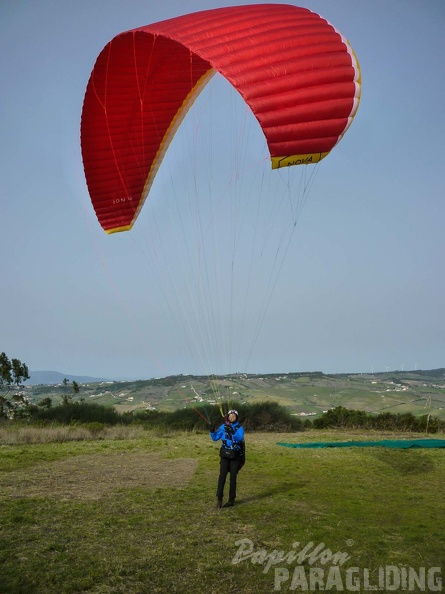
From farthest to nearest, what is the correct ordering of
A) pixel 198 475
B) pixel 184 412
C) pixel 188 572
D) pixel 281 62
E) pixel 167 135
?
1. pixel 184 412
2. pixel 167 135
3. pixel 198 475
4. pixel 281 62
5. pixel 188 572

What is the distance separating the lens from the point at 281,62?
25.0 feet

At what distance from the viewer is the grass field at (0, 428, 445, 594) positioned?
194 inches

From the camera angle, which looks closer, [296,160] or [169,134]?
[296,160]

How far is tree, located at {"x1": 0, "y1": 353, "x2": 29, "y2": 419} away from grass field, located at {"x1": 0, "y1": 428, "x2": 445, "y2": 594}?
12.7 meters

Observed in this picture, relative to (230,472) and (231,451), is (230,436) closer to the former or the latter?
(231,451)

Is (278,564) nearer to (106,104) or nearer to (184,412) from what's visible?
(106,104)

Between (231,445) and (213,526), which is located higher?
(231,445)

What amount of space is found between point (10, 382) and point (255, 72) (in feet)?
70.4

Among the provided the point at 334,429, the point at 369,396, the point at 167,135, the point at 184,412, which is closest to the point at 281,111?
the point at 167,135

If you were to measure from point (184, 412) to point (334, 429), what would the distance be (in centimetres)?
825


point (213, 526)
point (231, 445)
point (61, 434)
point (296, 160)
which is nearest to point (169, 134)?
point (296, 160)

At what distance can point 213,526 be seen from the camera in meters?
6.69

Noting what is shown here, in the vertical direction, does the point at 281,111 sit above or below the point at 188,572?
above

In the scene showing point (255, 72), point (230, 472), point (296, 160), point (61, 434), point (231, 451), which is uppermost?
point (255, 72)
